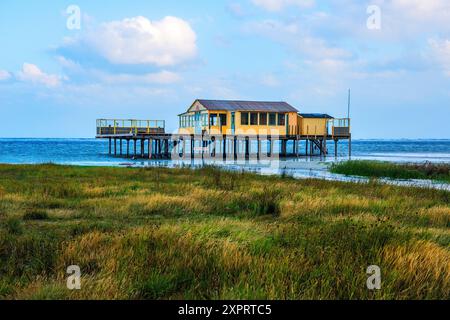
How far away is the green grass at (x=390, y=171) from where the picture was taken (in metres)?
27.7

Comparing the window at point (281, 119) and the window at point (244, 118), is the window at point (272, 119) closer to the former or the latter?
the window at point (281, 119)

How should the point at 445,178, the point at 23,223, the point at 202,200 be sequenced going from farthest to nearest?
the point at 445,178 < the point at 202,200 < the point at 23,223

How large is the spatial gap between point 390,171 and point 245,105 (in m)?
21.1

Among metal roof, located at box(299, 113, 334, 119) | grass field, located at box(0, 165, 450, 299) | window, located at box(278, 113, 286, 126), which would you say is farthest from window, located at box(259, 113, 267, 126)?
grass field, located at box(0, 165, 450, 299)

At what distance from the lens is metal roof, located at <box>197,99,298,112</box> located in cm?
4594

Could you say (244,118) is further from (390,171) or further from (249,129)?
(390,171)

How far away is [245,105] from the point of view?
4709cm

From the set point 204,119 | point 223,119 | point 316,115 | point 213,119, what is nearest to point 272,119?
point 223,119

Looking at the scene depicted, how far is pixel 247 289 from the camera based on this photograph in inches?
191
